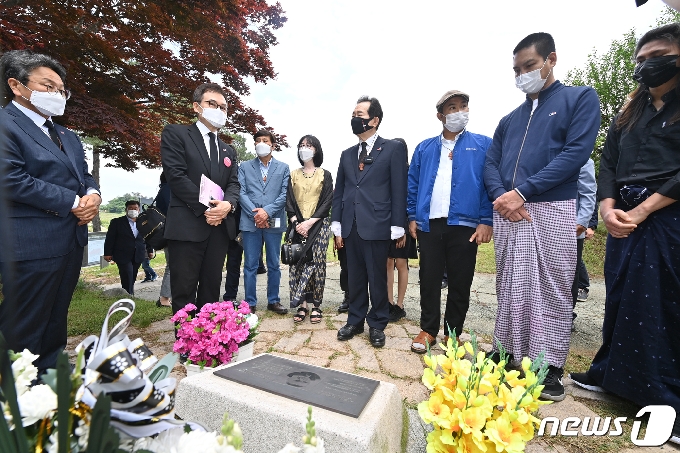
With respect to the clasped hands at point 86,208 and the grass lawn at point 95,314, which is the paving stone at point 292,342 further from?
the clasped hands at point 86,208

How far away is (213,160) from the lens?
11.2ft

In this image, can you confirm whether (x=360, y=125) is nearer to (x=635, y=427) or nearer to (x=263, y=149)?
(x=263, y=149)

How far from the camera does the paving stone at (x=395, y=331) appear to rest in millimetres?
3766

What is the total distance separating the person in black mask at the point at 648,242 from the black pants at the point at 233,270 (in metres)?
4.24

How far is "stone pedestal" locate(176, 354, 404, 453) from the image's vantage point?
4.77 ft

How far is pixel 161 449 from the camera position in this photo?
73 centimetres

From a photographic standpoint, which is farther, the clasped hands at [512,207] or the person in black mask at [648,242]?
the clasped hands at [512,207]

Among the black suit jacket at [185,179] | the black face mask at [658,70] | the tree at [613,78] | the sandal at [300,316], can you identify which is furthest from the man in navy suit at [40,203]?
the tree at [613,78]

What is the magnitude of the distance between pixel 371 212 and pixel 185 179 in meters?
1.78

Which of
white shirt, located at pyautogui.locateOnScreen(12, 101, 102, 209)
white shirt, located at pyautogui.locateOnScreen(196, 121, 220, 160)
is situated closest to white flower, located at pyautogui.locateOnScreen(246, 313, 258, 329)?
white shirt, located at pyautogui.locateOnScreen(12, 101, 102, 209)

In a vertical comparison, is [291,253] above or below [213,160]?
below

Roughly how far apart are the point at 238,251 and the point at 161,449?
4558 millimetres

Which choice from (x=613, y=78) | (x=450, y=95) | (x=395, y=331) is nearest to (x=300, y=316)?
(x=395, y=331)

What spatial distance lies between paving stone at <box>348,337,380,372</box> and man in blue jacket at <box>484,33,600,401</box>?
1.03 metres
